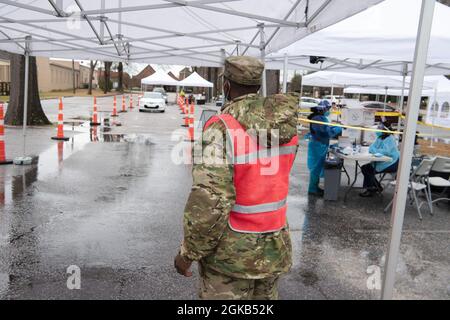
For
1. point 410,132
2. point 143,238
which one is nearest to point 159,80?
point 143,238

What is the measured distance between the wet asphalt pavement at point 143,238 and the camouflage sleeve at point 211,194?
1.95 metres

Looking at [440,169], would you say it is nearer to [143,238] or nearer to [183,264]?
[143,238]

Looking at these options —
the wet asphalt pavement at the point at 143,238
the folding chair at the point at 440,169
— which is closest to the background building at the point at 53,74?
the wet asphalt pavement at the point at 143,238

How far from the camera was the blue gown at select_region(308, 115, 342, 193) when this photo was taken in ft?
24.5

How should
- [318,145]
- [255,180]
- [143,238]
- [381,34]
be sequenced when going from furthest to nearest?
[318,145] → [381,34] → [143,238] → [255,180]

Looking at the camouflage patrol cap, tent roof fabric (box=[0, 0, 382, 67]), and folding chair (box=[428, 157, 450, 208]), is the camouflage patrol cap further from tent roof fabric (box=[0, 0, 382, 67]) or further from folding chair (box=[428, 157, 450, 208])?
folding chair (box=[428, 157, 450, 208])

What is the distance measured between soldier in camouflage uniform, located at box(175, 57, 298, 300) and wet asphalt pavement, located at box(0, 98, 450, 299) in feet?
5.57

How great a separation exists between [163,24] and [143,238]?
4172 mm

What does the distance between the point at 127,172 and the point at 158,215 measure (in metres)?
3.16

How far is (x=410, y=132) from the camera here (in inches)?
115

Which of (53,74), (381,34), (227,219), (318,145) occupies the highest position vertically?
(53,74)

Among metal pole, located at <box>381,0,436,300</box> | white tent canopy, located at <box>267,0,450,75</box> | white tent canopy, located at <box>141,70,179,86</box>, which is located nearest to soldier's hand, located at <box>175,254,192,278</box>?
metal pole, located at <box>381,0,436,300</box>

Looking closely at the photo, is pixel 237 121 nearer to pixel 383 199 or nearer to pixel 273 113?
pixel 273 113
